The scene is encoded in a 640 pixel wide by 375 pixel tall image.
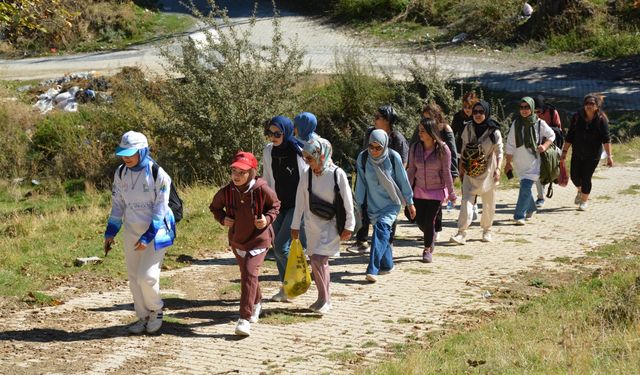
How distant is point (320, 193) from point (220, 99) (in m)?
8.90

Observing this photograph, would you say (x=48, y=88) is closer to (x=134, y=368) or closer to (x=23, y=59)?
(x=23, y=59)

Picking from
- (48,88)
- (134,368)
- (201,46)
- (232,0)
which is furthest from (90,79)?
(134,368)

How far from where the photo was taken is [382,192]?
10.9 m

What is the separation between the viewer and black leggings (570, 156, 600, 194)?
47.3ft

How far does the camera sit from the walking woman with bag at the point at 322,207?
945 cm

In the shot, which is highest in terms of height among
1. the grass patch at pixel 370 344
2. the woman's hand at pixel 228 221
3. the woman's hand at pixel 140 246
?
the woman's hand at pixel 228 221

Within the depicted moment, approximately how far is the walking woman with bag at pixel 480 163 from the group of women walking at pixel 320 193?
0.5 inches

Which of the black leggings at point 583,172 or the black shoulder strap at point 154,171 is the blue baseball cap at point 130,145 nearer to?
the black shoulder strap at point 154,171

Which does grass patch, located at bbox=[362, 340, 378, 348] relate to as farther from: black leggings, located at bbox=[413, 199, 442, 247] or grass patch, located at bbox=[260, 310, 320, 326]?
black leggings, located at bbox=[413, 199, 442, 247]

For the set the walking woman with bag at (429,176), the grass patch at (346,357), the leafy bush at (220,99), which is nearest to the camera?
the grass patch at (346,357)

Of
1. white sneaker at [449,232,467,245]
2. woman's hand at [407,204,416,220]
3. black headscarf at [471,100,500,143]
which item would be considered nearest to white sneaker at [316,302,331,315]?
woman's hand at [407,204,416,220]

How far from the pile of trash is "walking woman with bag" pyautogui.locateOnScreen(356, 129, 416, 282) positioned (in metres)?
15.8

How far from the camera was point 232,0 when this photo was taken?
133 feet

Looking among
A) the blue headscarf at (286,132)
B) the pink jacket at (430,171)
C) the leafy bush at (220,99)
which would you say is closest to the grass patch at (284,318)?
the blue headscarf at (286,132)
